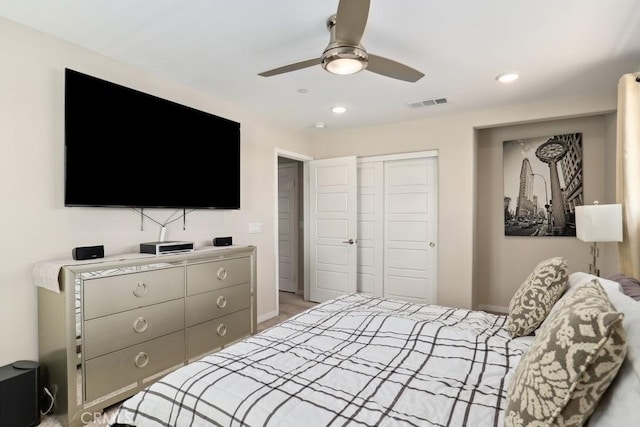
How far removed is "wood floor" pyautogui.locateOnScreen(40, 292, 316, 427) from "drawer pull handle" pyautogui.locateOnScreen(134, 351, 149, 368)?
0.95 feet

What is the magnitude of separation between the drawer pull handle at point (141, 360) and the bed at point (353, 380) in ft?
3.65

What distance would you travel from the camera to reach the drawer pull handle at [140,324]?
237 cm

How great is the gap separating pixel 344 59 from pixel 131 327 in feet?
7.41

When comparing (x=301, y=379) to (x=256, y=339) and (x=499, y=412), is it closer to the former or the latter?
(x=256, y=339)

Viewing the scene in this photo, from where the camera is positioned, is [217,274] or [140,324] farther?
[217,274]

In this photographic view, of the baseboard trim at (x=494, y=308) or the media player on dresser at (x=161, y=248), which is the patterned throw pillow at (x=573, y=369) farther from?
the baseboard trim at (x=494, y=308)

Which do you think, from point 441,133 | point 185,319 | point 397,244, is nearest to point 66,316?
point 185,319

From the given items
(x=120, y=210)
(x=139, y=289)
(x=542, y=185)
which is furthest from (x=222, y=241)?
(x=542, y=185)

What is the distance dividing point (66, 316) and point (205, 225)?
1568 mm

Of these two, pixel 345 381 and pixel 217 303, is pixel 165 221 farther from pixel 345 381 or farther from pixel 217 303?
pixel 345 381

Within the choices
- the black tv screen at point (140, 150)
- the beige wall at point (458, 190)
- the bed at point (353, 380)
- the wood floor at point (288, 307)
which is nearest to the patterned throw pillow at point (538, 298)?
the bed at point (353, 380)

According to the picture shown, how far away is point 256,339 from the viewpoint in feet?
5.96

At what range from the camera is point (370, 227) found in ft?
16.0

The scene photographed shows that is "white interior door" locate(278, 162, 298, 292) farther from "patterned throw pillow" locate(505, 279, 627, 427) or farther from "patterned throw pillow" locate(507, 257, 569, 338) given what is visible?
"patterned throw pillow" locate(505, 279, 627, 427)
